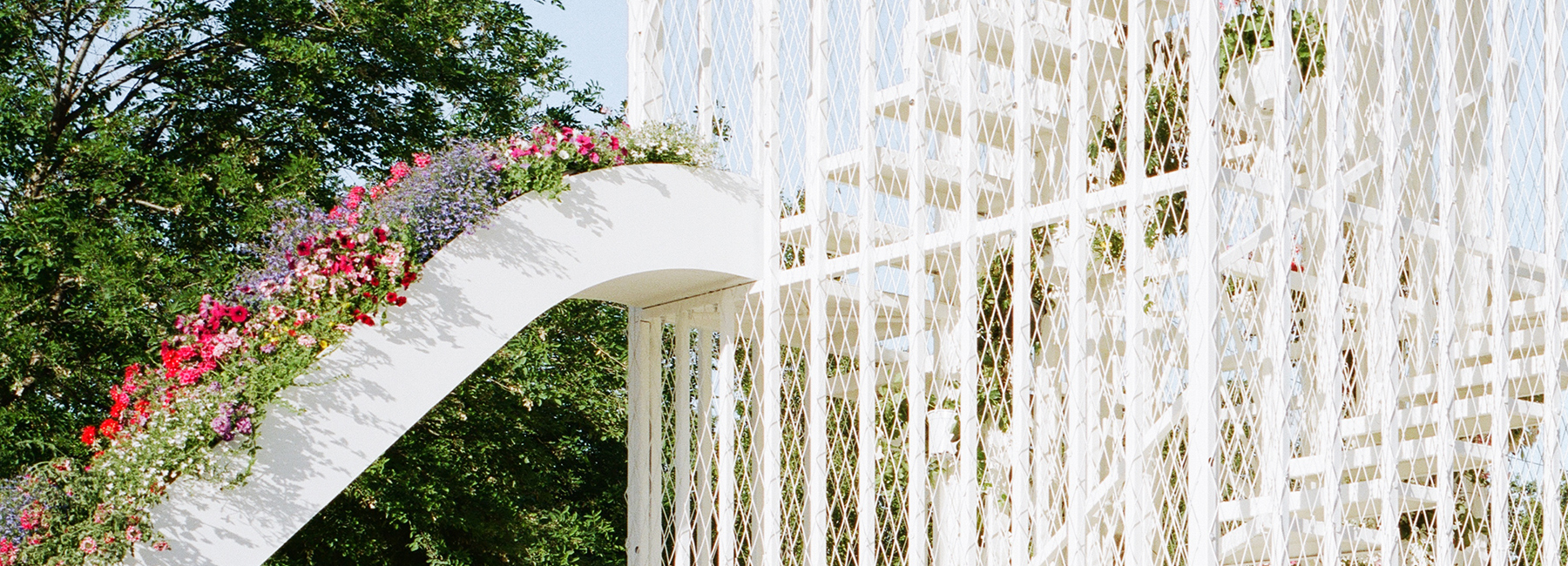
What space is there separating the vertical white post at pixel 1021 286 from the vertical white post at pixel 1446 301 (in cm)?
129

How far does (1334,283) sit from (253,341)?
3422mm

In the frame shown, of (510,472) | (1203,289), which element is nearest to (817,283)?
(1203,289)

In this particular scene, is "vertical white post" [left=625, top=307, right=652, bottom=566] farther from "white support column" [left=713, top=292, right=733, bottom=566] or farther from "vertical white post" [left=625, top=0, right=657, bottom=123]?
"vertical white post" [left=625, top=0, right=657, bottom=123]

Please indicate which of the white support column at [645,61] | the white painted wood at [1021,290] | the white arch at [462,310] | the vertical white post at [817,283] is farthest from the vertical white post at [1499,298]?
the white support column at [645,61]

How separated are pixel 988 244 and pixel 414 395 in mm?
2037

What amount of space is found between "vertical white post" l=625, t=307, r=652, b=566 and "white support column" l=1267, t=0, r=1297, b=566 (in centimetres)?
284

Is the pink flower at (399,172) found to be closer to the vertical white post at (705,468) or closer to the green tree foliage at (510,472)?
the vertical white post at (705,468)

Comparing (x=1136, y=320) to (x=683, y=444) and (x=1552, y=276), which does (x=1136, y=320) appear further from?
(x=683, y=444)

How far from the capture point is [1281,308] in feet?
14.9

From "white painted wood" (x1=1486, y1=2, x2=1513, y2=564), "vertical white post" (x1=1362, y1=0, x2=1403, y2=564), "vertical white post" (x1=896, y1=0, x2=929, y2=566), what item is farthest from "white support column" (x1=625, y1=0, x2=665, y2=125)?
"white painted wood" (x1=1486, y1=2, x2=1513, y2=564)

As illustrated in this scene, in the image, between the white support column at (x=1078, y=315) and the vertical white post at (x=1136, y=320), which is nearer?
the vertical white post at (x=1136, y=320)

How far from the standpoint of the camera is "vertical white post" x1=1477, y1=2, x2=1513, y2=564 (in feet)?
17.0

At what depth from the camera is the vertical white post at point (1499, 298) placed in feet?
17.0

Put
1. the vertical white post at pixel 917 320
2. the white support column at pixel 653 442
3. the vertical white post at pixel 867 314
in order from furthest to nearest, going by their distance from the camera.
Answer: the white support column at pixel 653 442
the vertical white post at pixel 867 314
the vertical white post at pixel 917 320
